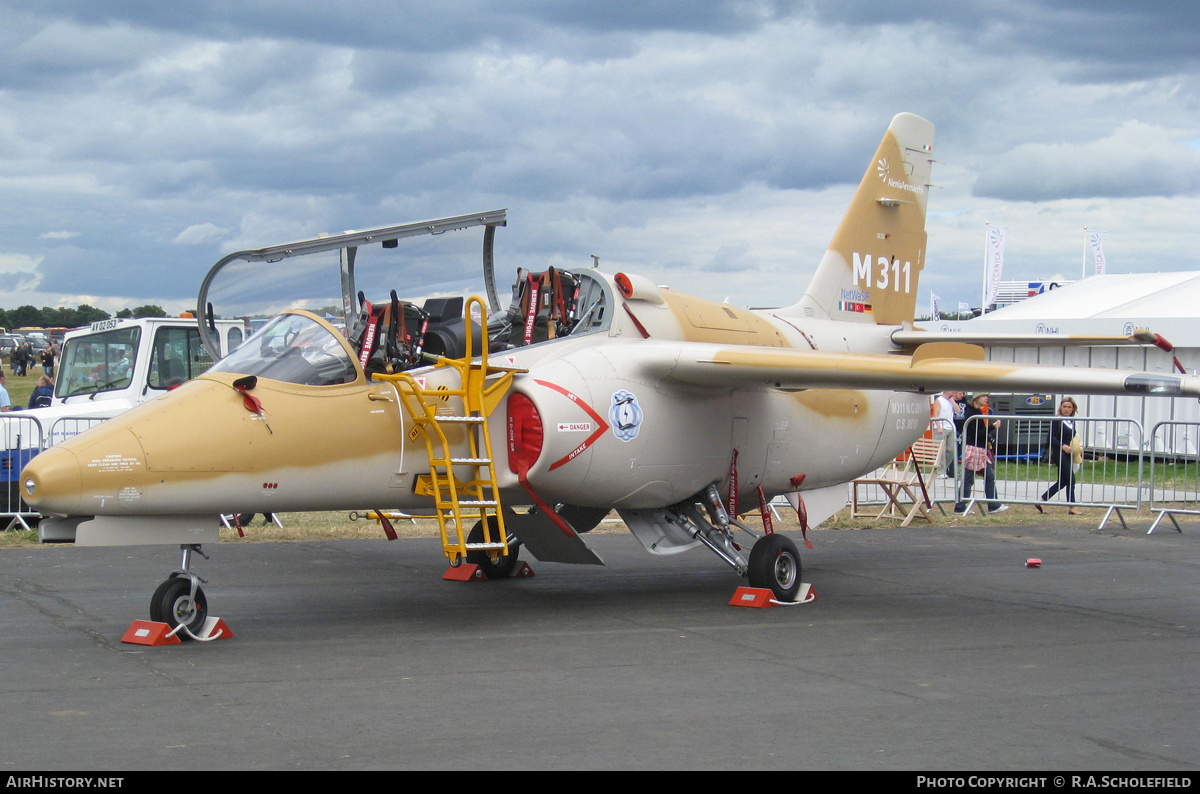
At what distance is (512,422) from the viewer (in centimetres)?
845

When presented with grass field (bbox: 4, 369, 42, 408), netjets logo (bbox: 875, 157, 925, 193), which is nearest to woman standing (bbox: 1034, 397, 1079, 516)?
netjets logo (bbox: 875, 157, 925, 193)

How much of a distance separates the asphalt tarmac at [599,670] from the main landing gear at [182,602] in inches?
7.4

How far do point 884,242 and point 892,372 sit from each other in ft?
15.8

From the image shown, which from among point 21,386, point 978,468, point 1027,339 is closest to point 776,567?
point 1027,339

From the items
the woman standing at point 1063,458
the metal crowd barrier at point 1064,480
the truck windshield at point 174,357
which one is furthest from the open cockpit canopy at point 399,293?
the woman standing at point 1063,458

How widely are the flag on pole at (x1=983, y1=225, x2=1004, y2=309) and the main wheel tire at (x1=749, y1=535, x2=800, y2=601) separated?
1216 inches

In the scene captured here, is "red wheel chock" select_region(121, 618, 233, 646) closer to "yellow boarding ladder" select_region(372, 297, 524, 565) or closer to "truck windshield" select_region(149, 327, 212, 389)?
"yellow boarding ladder" select_region(372, 297, 524, 565)

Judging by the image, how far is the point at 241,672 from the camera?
6.69 metres

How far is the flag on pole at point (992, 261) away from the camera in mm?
37875

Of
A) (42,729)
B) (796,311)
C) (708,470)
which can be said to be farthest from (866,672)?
(796,311)

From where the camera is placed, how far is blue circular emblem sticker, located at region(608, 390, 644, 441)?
8.60 m

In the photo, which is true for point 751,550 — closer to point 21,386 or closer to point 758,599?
point 758,599

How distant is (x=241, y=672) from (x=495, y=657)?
5.18 feet

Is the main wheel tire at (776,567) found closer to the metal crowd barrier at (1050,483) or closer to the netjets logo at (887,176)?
the netjets logo at (887,176)
